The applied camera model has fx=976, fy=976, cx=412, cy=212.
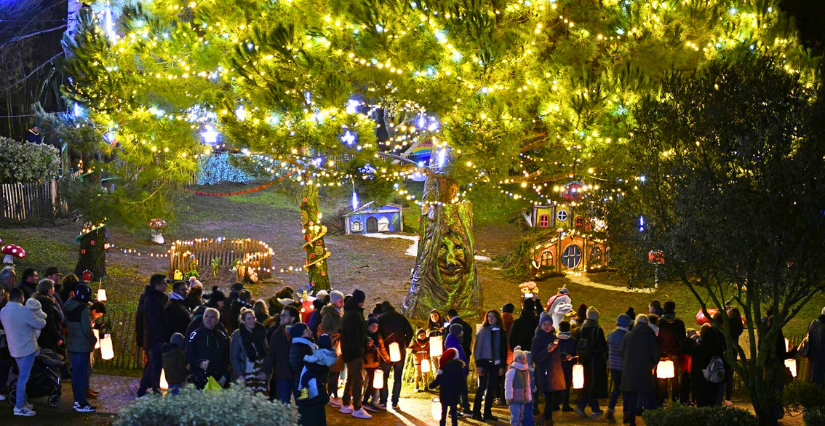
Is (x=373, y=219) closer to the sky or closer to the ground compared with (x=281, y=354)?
closer to the sky

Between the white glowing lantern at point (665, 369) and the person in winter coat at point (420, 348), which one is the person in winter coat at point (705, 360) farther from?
the person in winter coat at point (420, 348)

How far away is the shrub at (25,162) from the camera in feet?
100

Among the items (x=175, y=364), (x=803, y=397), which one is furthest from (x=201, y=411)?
(x=803, y=397)

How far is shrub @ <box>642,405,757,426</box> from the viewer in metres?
12.8

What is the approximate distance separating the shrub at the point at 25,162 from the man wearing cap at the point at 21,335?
2019 cm

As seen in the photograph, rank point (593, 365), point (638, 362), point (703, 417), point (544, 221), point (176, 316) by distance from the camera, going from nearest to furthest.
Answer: point (176, 316), point (703, 417), point (638, 362), point (593, 365), point (544, 221)

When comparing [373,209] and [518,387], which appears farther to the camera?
[373,209]

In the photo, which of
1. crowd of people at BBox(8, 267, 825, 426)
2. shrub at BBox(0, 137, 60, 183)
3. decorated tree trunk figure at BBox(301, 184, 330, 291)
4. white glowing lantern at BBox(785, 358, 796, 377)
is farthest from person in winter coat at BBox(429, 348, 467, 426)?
shrub at BBox(0, 137, 60, 183)

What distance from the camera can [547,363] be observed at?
44.5 ft

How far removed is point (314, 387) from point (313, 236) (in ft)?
41.7

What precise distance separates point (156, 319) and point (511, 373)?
4.61 metres

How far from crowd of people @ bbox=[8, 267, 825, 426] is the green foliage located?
72 centimetres

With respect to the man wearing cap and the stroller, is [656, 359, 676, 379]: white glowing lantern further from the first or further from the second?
the man wearing cap

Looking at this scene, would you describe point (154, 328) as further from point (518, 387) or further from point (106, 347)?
point (518, 387)
